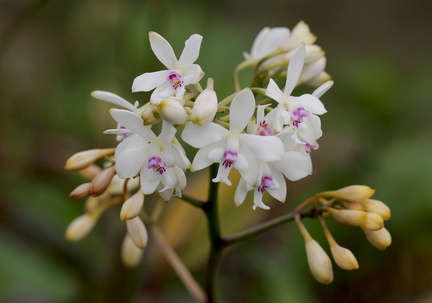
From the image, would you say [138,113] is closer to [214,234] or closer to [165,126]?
[165,126]

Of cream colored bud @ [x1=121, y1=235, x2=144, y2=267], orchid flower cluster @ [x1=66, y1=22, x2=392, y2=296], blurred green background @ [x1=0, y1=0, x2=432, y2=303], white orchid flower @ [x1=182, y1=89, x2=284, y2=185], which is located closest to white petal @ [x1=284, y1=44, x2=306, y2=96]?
orchid flower cluster @ [x1=66, y1=22, x2=392, y2=296]

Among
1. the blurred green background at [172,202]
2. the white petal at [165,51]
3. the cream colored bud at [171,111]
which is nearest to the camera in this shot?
the cream colored bud at [171,111]

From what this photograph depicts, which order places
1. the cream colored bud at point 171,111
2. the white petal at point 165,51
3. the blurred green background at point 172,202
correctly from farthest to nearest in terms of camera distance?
the blurred green background at point 172,202 → the white petal at point 165,51 → the cream colored bud at point 171,111

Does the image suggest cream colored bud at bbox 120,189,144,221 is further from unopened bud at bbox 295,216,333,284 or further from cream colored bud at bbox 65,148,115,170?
unopened bud at bbox 295,216,333,284

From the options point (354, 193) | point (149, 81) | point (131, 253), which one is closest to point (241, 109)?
point (149, 81)

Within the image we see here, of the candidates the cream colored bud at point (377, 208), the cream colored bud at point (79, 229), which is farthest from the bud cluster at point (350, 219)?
the cream colored bud at point (79, 229)

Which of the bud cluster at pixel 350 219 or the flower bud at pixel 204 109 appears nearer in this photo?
the flower bud at pixel 204 109

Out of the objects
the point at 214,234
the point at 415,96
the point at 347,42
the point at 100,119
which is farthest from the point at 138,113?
the point at 347,42

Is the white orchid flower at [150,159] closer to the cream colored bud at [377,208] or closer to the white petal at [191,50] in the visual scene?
the white petal at [191,50]
